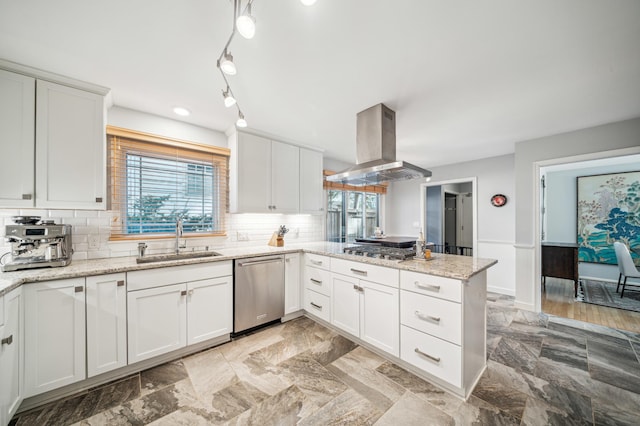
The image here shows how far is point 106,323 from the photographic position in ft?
→ 6.13

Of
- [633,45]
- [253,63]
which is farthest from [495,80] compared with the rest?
[253,63]

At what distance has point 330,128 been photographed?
3.09m

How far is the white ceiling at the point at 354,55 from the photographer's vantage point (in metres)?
1.34

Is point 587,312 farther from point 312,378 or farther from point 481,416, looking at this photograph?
point 312,378

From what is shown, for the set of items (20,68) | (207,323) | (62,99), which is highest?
(20,68)

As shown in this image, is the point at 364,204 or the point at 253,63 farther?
the point at 364,204

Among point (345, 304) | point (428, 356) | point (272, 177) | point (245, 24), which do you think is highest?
point (245, 24)

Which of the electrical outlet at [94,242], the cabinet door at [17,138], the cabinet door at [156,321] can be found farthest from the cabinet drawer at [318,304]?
→ the cabinet door at [17,138]

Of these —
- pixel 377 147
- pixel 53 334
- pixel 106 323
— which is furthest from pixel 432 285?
pixel 53 334

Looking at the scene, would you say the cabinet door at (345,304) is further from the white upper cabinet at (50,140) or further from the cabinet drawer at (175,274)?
the white upper cabinet at (50,140)

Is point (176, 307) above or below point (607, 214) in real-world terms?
below

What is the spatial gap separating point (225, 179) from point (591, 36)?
344 cm

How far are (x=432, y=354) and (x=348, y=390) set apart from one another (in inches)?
27.6

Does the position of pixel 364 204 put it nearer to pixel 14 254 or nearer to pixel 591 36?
pixel 591 36
